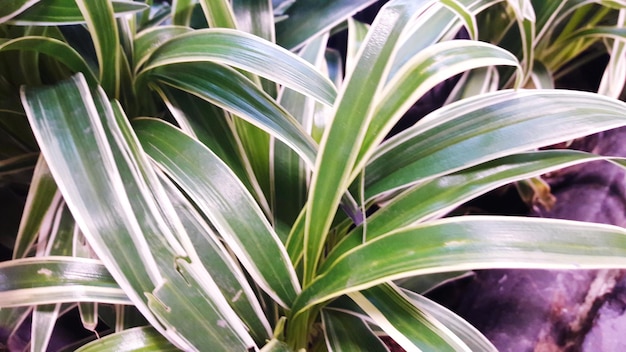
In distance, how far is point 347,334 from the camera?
0.52m

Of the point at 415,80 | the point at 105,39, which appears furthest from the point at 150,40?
the point at 415,80

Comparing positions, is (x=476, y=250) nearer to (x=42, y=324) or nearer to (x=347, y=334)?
(x=347, y=334)

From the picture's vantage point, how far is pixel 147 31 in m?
0.66

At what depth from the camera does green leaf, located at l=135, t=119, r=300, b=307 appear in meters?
0.49

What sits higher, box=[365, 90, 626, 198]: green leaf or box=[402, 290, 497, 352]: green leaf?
box=[365, 90, 626, 198]: green leaf

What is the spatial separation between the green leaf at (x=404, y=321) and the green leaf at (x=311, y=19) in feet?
1.45

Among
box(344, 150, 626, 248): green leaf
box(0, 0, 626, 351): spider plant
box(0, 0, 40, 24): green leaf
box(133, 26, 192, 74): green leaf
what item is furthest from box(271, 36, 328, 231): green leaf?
box(0, 0, 40, 24): green leaf

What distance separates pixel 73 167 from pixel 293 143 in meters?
0.24

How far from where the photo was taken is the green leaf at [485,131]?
52 cm

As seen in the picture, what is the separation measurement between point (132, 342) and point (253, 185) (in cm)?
23

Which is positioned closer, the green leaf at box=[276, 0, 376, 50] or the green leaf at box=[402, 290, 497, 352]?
the green leaf at box=[402, 290, 497, 352]

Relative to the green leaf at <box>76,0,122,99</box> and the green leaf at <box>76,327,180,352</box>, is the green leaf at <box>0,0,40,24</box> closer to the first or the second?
the green leaf at <box>76,0,122,99</box>

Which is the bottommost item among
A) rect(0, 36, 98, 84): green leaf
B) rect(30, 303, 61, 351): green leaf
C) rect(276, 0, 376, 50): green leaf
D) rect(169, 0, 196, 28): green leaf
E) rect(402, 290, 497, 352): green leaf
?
rect(30, 303, 61, 351): green leaf

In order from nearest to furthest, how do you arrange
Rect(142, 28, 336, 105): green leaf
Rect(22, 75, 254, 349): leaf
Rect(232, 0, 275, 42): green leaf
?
Rect(22, 75, 254, 349): leaf → Rect(142, 28, 336, 105): green leaf → Rect(232, 0, 275, 42): green leaf
